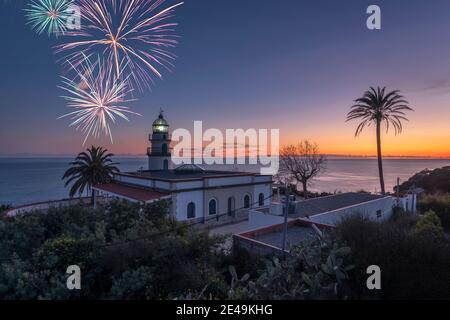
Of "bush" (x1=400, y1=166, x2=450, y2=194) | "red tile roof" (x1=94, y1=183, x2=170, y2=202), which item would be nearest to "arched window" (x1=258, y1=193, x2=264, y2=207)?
"red tile roof" (x1=94, y1=183, x2=170, y2=202)

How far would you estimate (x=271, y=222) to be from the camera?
16188mm

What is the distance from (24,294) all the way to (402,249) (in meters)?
11.1

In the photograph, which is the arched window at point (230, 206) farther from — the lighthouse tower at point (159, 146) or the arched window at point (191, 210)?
the lighthouse tower at point (159, 146)

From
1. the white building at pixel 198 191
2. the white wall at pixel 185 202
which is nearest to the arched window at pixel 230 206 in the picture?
the white building at pixel 198 191

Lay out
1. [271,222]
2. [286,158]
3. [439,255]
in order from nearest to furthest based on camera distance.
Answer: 1. [439,255]
2. [271,222]
3. [286,158]

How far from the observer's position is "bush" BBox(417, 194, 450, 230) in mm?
20406

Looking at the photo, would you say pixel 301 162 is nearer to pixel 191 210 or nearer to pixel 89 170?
pixel 191 210

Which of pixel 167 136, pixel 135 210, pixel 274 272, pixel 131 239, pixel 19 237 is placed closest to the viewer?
pixel 274 272

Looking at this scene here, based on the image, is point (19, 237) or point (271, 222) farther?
point (271, 222)

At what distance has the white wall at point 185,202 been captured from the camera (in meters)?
20.6

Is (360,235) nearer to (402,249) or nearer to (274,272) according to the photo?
(402,249)

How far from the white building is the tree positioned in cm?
1133
